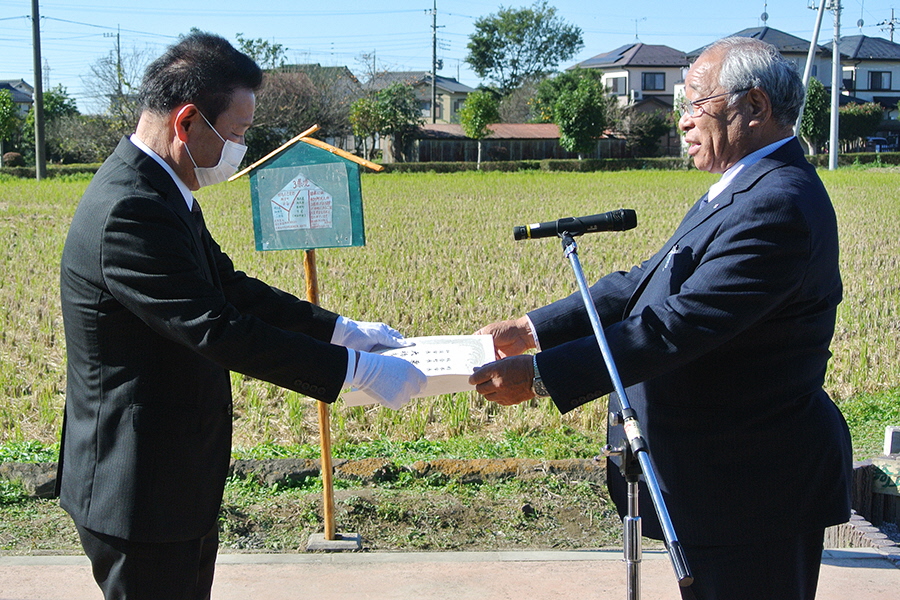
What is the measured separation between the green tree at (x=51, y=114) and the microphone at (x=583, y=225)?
194 feet

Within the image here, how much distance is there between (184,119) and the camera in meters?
2.51

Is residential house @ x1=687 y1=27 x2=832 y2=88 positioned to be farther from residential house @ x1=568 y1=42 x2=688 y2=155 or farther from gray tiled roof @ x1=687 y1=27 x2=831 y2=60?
residential house @ x1=568 y1=42 x2=688 y2=155

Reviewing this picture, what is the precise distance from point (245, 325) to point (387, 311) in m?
7.17

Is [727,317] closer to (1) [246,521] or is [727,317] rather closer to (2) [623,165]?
(1) [246,521]

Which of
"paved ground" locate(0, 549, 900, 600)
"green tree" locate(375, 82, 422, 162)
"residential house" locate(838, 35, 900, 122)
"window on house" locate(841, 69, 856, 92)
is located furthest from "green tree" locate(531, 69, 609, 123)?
"paved ground" locate(0, 549, 900, 600)

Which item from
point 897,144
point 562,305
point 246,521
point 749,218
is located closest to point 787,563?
point 749,218

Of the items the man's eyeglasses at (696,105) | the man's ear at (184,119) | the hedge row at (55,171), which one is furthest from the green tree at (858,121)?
the man's ear at (184,119)

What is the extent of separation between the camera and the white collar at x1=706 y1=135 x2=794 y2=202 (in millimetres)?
2653

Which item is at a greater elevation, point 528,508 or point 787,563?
point 787,563

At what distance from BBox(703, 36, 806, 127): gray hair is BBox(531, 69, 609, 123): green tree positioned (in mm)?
59839

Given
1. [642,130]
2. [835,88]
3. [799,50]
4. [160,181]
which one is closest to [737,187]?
[160,181]

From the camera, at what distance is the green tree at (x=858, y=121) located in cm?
5722

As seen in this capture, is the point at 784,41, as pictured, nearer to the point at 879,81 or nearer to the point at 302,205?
the point at 879,81

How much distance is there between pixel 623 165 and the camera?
165 ft
